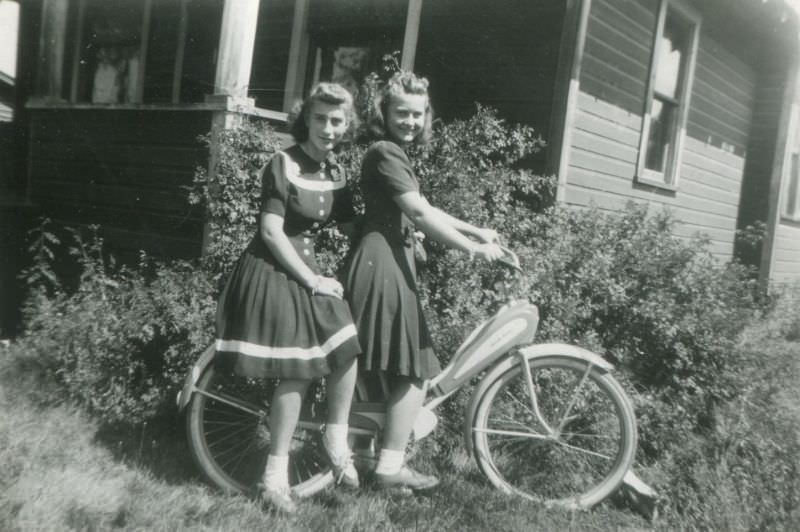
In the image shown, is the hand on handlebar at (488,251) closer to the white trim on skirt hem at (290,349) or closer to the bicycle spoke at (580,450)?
the white trim on skirt hem at (290,349)

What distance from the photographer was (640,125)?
690 cm

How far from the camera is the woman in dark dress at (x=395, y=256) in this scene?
8.86ft

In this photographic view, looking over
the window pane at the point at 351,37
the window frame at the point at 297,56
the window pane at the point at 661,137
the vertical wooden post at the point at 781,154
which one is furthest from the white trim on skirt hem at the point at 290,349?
the vertical wooden post at the point at 781,154

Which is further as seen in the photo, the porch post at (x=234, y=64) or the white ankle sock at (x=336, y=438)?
the porch post at (x=234, y=64)

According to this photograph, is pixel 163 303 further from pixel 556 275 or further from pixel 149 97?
pixel 149 97

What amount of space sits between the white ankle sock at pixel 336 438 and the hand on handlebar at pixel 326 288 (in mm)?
534

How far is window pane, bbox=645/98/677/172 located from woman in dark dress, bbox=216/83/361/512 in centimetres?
567


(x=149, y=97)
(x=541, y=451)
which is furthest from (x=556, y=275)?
(x=149, y=97)

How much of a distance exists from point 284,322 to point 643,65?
552cm

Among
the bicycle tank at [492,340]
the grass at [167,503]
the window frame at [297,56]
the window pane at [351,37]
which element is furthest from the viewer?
the window frame at [297,56]

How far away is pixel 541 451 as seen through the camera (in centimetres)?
321

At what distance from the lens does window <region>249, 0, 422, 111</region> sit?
7121mm

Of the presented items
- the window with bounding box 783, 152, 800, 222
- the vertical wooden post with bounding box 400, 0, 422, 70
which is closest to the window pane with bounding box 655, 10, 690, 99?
the vertical wooden post with bounding box 400, 0, 422, 70

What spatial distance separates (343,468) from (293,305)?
70cm
